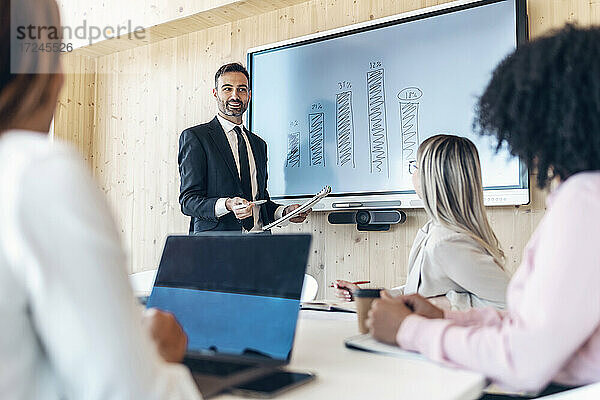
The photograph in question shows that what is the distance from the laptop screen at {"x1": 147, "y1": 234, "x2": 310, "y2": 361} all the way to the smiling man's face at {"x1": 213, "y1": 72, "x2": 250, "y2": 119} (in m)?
2.26

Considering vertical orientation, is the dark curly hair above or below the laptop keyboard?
above

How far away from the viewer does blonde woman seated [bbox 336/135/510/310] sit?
Answer: 5.18 ft

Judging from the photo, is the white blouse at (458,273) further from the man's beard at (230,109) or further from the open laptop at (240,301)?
the man's beard at (230,109)

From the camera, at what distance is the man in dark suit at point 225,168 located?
3.07 metres

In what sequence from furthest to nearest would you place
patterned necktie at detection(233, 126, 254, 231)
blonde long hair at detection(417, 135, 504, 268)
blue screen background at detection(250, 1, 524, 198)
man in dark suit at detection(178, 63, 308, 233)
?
patterned necktie at detection(233, 126, 254, 231) → man in dark suit at detection(178, 63, 308, 233) → blue screen background at detection(250, 1, 524, 198) → blonde long hair at detection(417, 135, 504, 268)

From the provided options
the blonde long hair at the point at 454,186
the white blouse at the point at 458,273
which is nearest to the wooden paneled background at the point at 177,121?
the blonde long hair at the point at 454,186

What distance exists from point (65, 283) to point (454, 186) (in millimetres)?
1453

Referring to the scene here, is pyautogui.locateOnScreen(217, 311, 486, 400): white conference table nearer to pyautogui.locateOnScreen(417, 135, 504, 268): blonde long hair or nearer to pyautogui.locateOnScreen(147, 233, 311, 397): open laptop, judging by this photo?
pyautogui.locateOnScreen(147, 233, 311, 397): open laptop

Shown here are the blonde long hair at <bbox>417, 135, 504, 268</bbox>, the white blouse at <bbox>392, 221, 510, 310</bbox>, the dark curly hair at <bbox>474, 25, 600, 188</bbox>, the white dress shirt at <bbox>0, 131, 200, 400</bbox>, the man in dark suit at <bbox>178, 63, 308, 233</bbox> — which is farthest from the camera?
the man in dark suit at <bbox>178, 63, 308, 233</bbox>

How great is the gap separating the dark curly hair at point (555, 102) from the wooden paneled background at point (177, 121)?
205 cm

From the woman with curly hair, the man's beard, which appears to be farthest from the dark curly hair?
the man's beard

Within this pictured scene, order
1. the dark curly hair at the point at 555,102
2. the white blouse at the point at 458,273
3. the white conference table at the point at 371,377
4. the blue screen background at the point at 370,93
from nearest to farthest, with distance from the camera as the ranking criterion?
the white conference table at the point at 371,377, the dark curly hair at the point at 555,102, the white blouse at the point at 458,273, the blue screen background at the point at 370,93

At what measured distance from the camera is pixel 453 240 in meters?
1.65

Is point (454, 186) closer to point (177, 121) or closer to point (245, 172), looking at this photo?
point (245, 172)
